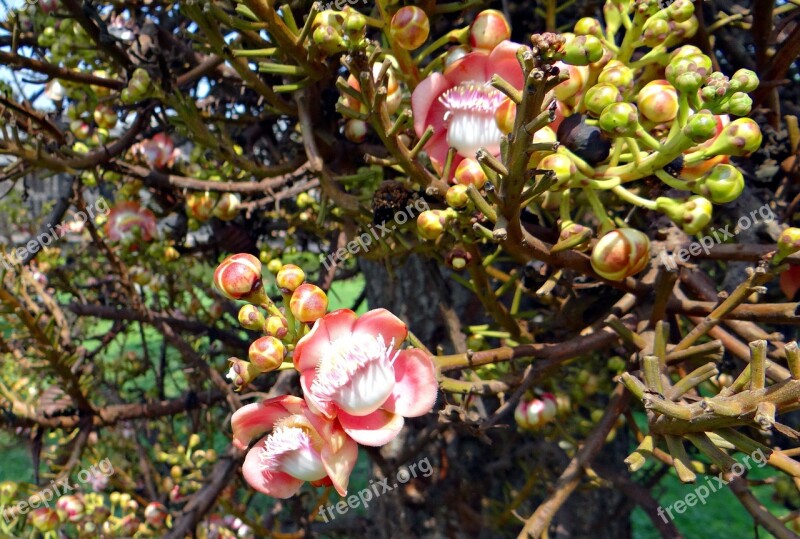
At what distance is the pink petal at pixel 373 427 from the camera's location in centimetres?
69

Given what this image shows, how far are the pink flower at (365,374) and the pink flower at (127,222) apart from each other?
109 cm

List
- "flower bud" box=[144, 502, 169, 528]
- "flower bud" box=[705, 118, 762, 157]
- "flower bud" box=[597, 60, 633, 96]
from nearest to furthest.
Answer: "flower bud" box=[705, 118, 762, 157] < "flower bud" box=[597, 60, 633, 96] < "flower bud" box=[144, 502, 169, 528]

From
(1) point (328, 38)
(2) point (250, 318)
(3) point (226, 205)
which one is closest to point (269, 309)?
(2) point (250, 318)

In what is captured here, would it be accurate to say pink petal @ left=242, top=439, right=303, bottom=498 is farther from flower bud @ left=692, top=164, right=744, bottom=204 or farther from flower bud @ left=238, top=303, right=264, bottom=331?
flower bud @ left=692, top=164, right=744, bottom=204

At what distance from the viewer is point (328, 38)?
746 millimetres

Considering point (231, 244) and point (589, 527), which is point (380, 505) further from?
point (231, 244)

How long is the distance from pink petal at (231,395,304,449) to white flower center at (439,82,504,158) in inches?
15.8

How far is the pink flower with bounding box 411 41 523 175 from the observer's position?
80 cm

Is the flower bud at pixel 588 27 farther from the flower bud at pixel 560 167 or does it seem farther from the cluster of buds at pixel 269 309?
the cluster of buds at pixel 269 309

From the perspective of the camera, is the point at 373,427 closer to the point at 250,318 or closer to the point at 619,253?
the point at 250,318

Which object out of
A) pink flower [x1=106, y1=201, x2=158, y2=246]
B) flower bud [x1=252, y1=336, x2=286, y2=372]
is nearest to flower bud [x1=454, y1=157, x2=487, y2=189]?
flower bud [x1=252, y1=336, x2=286, y2=372]

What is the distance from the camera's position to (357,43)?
64 cm

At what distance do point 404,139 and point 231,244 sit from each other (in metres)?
0.80

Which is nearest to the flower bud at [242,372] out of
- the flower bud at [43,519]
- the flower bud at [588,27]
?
the flower bud at [588,27]
